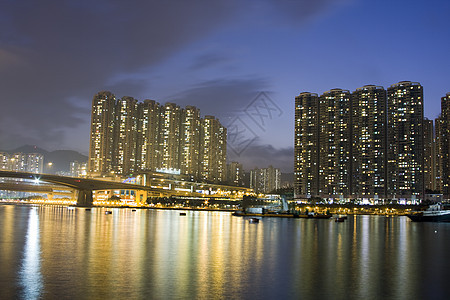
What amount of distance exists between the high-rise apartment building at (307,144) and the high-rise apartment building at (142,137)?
5324 centimetres

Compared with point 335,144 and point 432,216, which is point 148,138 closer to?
point 335,144

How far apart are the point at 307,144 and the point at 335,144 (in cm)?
1224

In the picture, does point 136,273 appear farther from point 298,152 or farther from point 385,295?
point 298,152

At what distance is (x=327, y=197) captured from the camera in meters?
156

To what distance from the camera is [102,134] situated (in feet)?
624

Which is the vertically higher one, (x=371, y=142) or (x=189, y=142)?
(x=189, y=142)

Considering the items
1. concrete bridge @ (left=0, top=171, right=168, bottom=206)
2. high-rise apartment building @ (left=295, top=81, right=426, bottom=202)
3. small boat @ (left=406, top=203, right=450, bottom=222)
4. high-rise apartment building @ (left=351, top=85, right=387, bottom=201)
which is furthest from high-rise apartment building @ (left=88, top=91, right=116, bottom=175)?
small boat @ (left=406, top=203, right=450, bottom=222)

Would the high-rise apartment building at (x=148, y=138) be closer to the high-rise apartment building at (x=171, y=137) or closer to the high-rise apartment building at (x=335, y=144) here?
the high-rise apartment building at (x=171, y=137)

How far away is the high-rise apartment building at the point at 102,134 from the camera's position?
7451 inches

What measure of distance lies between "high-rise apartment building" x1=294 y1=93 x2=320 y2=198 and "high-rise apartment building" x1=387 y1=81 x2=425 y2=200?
88.8ft

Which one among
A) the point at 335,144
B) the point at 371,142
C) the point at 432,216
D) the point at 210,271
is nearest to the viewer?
the point at 210,271

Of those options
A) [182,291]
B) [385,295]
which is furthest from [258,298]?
[385,295]

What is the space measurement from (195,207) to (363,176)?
60445 millimetres

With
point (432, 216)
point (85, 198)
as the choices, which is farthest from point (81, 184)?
point (432, 216)
